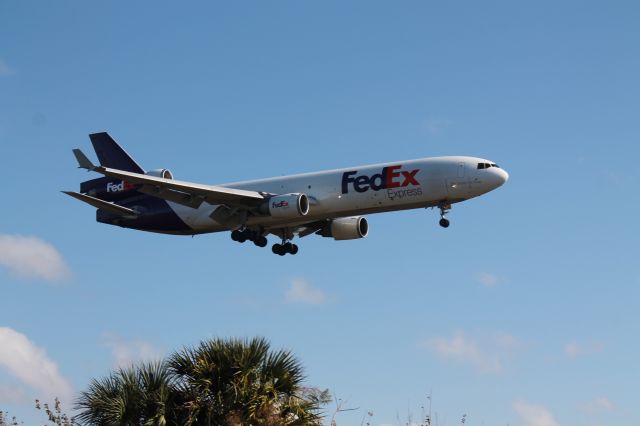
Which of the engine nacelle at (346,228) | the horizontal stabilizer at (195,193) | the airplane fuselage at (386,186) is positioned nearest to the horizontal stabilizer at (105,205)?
the horizontal stabilizer at (195,193)

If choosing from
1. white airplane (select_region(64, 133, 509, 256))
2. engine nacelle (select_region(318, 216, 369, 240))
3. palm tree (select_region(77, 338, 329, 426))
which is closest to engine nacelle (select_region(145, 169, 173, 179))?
white airplane (select_region(64, 133, 509, 256))

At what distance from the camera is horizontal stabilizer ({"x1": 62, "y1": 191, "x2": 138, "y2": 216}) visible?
45625mm

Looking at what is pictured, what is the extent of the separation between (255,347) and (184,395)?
222 cm

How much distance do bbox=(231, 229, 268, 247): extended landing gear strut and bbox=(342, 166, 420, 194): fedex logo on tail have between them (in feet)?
17.9

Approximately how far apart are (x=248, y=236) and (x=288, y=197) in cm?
352

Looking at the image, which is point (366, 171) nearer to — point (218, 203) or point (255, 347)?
point (218, 203)

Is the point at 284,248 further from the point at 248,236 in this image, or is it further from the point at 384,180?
the point at 384,180

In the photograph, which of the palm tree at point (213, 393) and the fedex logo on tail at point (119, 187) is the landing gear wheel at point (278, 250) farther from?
the palm tree at point (213, 393)

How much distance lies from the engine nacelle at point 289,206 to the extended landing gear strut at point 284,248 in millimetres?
5200

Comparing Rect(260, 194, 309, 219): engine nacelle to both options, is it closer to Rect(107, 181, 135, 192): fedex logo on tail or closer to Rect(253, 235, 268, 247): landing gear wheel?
Rect(253, 235, 268, 247): landing gear wheel

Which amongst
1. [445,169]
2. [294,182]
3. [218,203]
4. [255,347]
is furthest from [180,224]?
[255,347]

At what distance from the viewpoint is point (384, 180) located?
42.8 metres

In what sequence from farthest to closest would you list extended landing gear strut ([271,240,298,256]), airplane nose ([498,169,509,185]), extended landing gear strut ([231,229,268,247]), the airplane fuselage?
extended landing gear strut ([271,240,298,256])
extended landing gear strut ([231,229,268,247])
airplane nose ([498,169,509,185])
the airplane fuselage

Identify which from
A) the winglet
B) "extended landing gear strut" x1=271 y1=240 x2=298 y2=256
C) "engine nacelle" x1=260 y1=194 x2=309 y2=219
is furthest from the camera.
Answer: "extended landing gear strut" x1=271 y1=240 x2=298 y2=256
